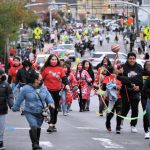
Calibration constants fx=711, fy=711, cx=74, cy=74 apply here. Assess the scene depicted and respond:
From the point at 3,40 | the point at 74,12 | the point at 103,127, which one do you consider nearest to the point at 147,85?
the point at 103,127

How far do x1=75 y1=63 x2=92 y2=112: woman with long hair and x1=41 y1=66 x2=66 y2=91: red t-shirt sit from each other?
6.58 m

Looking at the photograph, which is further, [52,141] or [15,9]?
[15,9]

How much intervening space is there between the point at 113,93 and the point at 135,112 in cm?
75

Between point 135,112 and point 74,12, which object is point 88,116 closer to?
point 135,112

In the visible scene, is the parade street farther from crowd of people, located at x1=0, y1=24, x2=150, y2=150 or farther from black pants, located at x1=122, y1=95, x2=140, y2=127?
black pants, located at x1=122, y1=95, x2=140, y2=127

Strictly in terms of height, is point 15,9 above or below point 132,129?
above

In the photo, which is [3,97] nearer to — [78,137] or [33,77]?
[33,77]

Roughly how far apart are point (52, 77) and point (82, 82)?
6.97 m

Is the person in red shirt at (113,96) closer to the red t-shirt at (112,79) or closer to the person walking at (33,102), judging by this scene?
the red t-shirt at (112,79)

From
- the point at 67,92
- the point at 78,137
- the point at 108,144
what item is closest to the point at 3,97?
the point at 108,144

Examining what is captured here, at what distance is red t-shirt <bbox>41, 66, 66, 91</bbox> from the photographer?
14727 millimetres

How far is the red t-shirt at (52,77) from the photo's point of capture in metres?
14.7

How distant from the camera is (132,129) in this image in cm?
1540

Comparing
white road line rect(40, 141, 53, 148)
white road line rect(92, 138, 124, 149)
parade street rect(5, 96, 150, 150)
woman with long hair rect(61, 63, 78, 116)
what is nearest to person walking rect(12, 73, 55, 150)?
parade street rect(5, 96, 150, 150)
